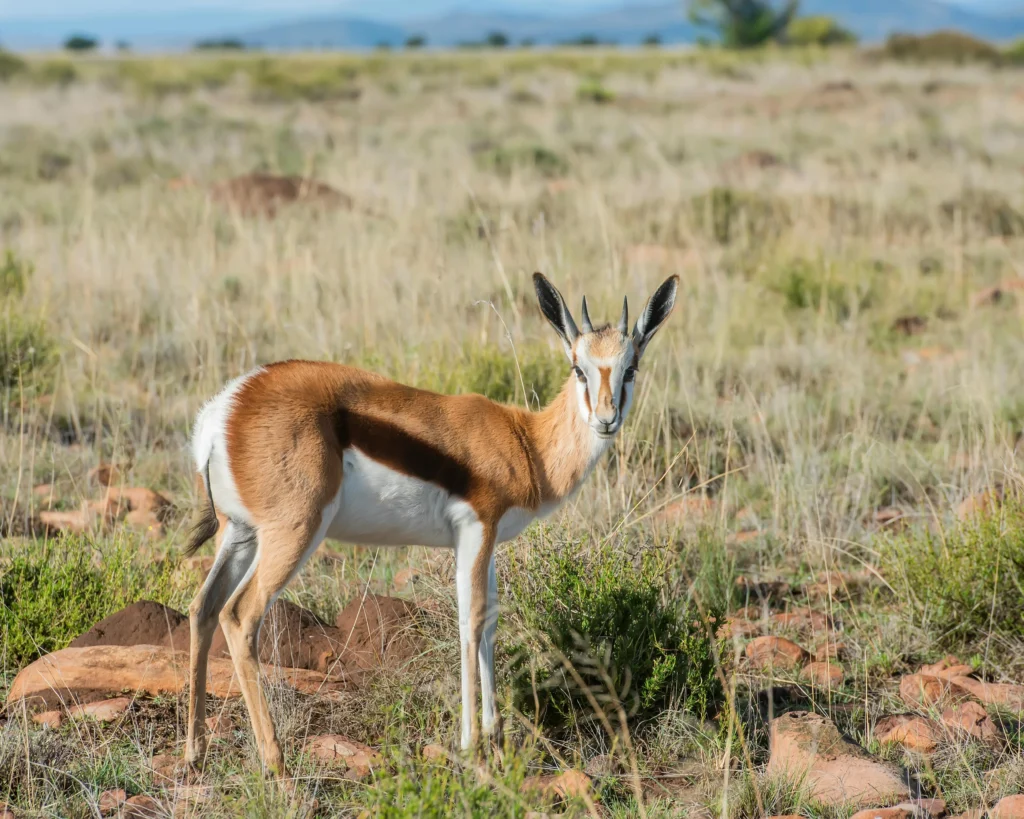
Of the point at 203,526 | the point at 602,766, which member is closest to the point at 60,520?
the point at 203,526

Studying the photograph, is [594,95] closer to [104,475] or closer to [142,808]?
[104,475]

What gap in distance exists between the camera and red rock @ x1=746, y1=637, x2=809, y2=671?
4637mm

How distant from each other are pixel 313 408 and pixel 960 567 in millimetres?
2895

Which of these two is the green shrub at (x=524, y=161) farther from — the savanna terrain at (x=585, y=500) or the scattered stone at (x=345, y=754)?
the scattered stone at (x=345, y=754)

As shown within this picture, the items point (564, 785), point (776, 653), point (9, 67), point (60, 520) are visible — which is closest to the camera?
point (564, 785)

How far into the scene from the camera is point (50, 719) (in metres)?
3.94

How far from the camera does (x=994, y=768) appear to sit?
3.92 metres

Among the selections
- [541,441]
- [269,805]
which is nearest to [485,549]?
[541,441]

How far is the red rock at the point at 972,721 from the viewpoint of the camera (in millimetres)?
4078

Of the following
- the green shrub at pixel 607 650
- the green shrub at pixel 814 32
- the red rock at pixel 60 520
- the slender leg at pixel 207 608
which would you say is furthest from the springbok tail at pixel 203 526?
the green shrub at pixel 814 32

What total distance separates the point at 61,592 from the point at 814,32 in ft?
232

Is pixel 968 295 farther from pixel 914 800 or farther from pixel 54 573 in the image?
pixel 54 573

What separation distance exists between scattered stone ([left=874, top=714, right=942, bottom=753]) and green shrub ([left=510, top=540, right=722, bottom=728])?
1.92 feet

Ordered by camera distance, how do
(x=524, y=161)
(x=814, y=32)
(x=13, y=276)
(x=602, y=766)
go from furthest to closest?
1. (x=814, y=32)
2. (x=524, y=161)
3. (x=13, y=276)
4. (x=602, y=766)
